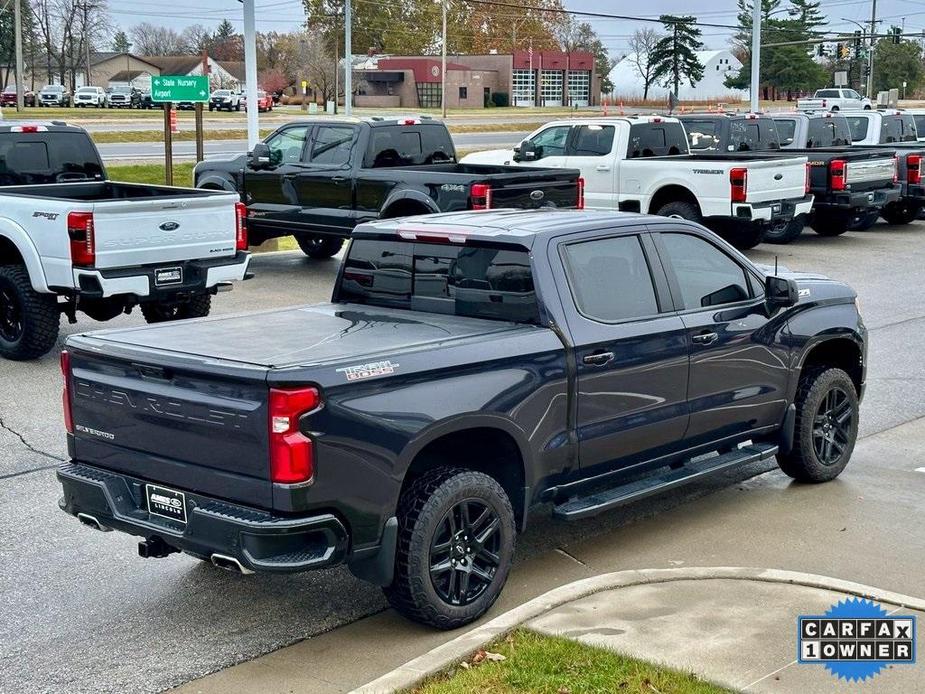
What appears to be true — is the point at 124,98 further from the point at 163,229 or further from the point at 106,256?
the point at 106,256

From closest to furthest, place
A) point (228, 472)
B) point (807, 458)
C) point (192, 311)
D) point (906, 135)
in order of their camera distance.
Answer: point (228, 472) < point (807, 458) < point (192, 311) < point (906, 135)

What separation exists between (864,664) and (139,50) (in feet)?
583

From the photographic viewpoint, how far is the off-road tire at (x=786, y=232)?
2139 centimetres

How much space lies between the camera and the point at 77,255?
Result: 11195mm

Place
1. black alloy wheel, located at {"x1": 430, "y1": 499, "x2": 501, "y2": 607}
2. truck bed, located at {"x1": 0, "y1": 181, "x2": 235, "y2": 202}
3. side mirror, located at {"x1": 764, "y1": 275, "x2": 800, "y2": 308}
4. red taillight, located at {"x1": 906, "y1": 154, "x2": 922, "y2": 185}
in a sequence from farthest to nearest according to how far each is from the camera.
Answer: red taillight, located at {"x1": 906, "y1": 154, "x2": 922, "y2": 185} < truck bed, located at {"x1": 0, "y1": 181, "x2": 235, "y2": 202} < side mirror, located at {"x1": 764, "y1": 275, "x2": 800, "y2": 308} < black alloy wheel, located at {"x1": 430, "y1": 499, "x2": 501, "y2": 607}

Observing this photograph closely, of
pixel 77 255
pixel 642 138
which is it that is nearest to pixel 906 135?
pixel 642 138

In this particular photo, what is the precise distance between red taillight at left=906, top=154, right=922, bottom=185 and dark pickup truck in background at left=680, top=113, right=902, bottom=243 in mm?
477

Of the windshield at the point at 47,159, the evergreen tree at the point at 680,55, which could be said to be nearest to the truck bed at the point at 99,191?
the windshield at the point at 47,159

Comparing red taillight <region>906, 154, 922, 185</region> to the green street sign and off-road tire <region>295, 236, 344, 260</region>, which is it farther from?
the green street sign

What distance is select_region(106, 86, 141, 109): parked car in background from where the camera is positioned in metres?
80.9

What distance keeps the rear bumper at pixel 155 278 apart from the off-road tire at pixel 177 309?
25.8 inches

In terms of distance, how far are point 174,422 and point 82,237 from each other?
6.18 m

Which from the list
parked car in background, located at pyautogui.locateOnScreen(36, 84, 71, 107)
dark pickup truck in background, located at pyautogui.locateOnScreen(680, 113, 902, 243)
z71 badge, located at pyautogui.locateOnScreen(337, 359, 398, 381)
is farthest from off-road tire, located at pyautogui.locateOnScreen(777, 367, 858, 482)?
parked car in background, located at pyautogui.locateOnScreen(36, 84, 71, 107)

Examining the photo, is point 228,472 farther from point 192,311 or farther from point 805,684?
point 192,311
